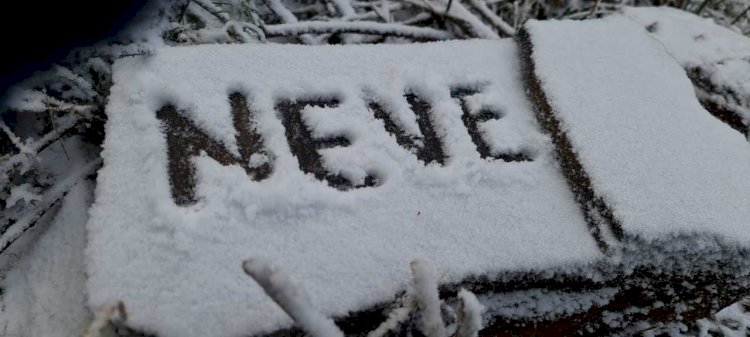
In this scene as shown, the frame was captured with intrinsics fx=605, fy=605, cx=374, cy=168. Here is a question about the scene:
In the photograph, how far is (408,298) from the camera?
122cm

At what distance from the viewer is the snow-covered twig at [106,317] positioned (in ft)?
3.41

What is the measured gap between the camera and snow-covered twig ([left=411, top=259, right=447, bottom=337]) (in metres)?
1.12

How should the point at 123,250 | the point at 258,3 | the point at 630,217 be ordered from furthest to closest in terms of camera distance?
the point at 258,3
the point at 630,217
the point at 123,250

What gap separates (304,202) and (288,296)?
1.06 feet

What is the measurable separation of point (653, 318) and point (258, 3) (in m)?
1.81

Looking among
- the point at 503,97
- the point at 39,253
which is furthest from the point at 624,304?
the point at 39,253

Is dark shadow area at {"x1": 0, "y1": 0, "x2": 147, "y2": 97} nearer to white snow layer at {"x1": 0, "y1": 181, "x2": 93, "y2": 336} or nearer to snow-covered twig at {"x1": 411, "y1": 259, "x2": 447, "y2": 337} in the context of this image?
white snow layer at {"x1": 0, "y1": 181, "x2": 93, "y2": 336}

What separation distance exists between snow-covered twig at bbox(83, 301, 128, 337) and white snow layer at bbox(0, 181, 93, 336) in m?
0.18

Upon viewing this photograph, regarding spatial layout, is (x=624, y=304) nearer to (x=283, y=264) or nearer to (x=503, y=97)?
(x=503, y=97)

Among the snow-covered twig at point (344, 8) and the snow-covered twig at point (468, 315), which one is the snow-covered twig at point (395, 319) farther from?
the snow-covered twig at point (344, 8)

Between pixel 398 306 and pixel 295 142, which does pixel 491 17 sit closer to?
pixel 295 142

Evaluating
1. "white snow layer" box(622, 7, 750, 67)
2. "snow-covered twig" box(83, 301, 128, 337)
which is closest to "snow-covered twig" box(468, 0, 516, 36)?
"white snow layer" box(622, 7, 750, 67)

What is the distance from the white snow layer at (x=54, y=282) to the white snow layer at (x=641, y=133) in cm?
121

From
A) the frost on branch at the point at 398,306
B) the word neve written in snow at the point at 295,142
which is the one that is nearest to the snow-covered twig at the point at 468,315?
the frost on branch at the point at 398,306
